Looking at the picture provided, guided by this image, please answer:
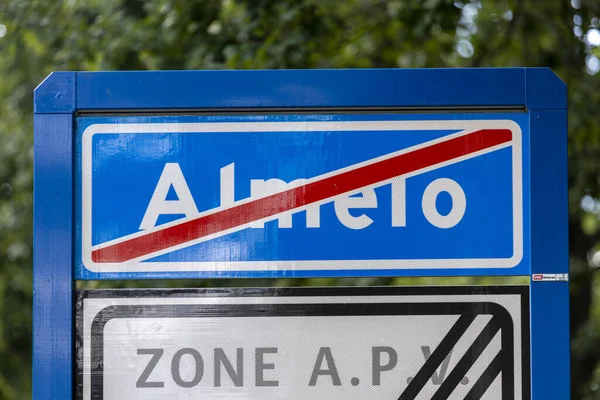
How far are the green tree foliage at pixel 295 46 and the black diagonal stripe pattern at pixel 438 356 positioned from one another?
1492 millimetres

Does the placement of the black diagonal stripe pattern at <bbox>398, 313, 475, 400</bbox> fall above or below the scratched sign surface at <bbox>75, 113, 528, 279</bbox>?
below

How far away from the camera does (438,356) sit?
5.85 feet

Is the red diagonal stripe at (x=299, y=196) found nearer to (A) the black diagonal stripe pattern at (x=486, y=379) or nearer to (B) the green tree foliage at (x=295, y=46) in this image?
(A) the black diagonal stripe pattern at (x=486, y=379)

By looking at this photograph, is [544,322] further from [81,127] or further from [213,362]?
[81,127]

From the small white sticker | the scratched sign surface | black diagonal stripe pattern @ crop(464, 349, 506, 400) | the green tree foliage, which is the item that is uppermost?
the green tree foliage

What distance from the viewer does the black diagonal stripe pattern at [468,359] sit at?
1.78 m

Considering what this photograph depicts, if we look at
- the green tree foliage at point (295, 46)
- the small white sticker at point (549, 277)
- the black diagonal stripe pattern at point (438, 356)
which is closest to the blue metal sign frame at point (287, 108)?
the small white sticker at point (549, 277)

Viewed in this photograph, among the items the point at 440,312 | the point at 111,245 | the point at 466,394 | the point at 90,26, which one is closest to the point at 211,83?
the point at 111,245

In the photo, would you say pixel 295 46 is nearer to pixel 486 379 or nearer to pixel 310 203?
pixel 310 203

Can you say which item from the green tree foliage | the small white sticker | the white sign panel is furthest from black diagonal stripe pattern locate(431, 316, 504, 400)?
the green tree foliage

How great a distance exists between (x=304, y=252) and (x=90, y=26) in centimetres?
324

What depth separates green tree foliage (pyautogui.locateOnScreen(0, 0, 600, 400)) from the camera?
4.12 m

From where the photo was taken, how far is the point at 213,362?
1783 mm

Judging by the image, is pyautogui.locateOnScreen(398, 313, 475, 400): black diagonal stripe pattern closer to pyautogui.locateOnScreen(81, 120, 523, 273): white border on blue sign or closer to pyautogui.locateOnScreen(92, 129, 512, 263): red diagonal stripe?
pyautogui.locateOnScreen(81, 120, 523, 273): white border on blue sign
